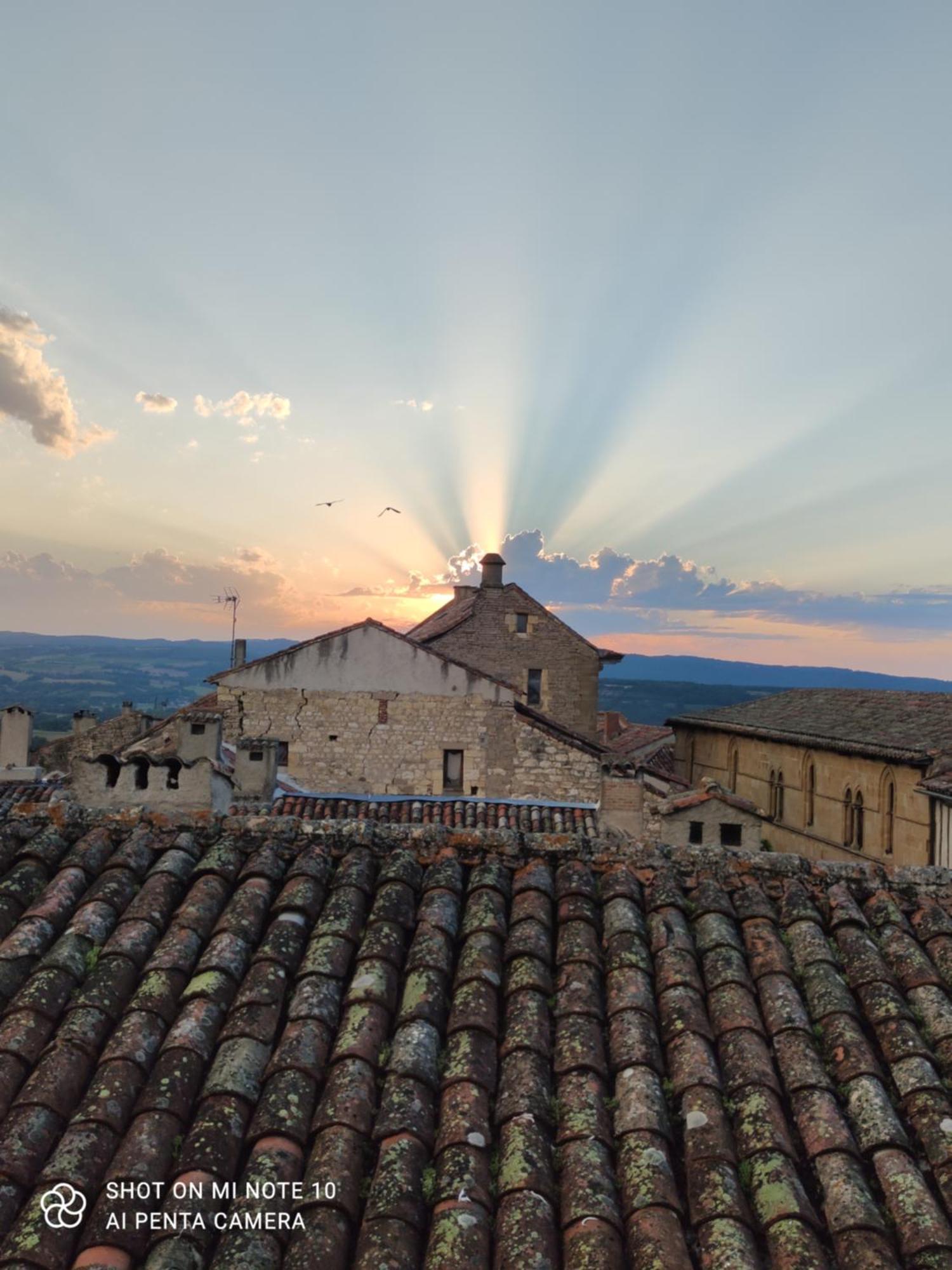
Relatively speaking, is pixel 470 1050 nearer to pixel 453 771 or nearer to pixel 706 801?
pixel 706 801

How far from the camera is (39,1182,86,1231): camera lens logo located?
9.78 ft

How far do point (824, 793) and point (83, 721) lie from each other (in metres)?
28.9

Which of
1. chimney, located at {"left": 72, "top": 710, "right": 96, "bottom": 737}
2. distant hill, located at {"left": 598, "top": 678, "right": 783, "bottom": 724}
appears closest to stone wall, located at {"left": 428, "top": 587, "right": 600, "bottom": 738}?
chimney, located at {"left": 72, "top": 710, "right": 96, "bottom": 737}

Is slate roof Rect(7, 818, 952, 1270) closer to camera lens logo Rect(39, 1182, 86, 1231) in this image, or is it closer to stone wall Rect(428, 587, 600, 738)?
camera lens logo Rect(39, 1182, 86, 1231)

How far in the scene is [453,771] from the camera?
22.2 m

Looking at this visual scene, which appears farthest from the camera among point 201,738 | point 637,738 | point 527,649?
point 637,738

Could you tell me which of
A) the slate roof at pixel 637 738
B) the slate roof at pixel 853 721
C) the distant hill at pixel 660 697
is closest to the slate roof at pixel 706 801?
the slate roof at pixel 853 721

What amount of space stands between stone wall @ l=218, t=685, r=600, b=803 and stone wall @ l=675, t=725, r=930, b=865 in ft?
18.3

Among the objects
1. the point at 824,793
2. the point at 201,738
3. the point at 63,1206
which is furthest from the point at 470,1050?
the point at 824,793

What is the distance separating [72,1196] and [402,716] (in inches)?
743

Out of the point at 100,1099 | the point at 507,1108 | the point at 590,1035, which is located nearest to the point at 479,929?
the point at 590,1035

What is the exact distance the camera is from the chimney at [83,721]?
35562 millimetres

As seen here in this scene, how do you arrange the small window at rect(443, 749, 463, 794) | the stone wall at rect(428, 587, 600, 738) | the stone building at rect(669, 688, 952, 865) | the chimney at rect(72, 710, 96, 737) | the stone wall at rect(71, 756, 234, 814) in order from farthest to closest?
the chimney at rect(72, 710, 96, 737) → the stone wall at rect(428, 587, 600, 738) → the small window at rect(443, 749, 463, 794) → the stone building at rect(669, 688, 952, 865) → the stone wall at rect(71, 756, 234, 814)

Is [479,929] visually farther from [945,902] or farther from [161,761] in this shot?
[161,761]
